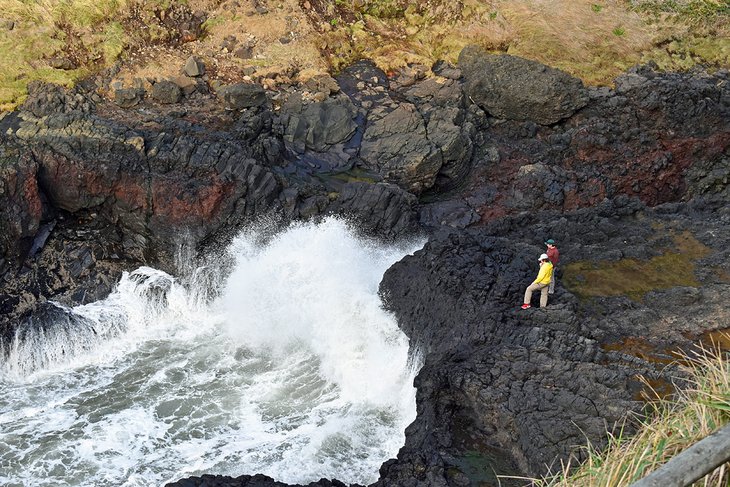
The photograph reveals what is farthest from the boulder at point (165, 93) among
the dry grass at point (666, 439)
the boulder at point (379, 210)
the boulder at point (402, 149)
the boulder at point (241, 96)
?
the dry grass at point (666, 439)

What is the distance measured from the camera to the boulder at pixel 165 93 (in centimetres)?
1955

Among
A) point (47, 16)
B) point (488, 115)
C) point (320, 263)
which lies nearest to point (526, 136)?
point (488, 115)

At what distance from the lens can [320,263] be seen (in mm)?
16688

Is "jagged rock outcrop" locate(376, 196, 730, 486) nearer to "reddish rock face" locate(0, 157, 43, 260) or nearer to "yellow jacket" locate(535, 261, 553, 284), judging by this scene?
"yellow jacket" locate(535, 261, 553, 284)

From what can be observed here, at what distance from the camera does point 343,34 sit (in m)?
23.0

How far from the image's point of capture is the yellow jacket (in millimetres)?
12133

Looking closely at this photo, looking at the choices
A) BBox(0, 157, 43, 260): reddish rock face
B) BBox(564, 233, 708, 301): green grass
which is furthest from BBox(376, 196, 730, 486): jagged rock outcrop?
BBox(0, 157, 43, 260): reddish rock face

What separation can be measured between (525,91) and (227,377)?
1187 centimetres

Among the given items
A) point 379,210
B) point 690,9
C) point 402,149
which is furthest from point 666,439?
point 690,9

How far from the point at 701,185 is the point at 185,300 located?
46.5 feet

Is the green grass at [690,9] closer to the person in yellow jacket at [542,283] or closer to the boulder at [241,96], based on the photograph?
the boulder at [241,96]

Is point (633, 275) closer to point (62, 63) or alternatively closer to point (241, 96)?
point (241, 96)

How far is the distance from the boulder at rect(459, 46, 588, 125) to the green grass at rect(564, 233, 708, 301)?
7169 mm

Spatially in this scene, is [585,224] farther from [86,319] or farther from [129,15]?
[129,15]
